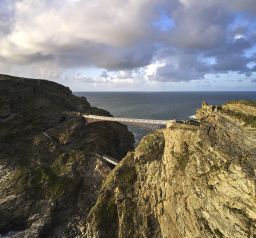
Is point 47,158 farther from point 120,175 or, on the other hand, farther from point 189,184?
point 189,184

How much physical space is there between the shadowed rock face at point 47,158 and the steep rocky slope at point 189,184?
849 cm

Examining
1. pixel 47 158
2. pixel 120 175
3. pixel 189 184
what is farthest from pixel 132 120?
pixel 189 184

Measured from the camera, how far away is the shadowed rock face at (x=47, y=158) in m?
74.7

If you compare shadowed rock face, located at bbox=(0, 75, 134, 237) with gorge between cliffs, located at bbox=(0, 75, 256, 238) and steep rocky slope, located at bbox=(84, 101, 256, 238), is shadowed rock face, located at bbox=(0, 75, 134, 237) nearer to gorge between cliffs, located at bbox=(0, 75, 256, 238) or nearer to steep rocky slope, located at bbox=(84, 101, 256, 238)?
gorge between cliffs, located at bbox=(0, 75, 256, 238)

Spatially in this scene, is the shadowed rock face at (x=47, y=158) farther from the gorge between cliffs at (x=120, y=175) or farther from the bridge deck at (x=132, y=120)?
the bridge deck at (x=132, y=120)

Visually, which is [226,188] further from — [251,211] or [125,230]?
[125,230]

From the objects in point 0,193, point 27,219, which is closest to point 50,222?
point 27,219

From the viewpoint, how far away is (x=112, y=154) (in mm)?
93625

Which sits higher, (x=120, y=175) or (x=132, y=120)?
(x=132, y=120)

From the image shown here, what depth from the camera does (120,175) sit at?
73875 mm

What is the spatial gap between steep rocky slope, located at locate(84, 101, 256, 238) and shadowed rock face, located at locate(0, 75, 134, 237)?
27.8 feet

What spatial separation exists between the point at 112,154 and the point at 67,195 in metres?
19.0

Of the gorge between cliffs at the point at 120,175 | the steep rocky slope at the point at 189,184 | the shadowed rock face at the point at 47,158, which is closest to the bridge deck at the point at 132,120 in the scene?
the shadowed rock face at the point at 47,158

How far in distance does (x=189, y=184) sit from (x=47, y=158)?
4448cm
